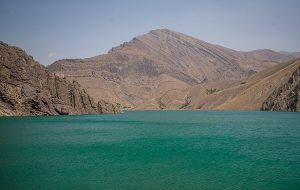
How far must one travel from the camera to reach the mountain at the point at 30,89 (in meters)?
150

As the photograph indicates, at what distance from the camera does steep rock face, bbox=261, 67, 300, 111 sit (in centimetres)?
17775

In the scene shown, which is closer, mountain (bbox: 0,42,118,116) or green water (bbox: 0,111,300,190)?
green water (bbox: 0,111,300,190)

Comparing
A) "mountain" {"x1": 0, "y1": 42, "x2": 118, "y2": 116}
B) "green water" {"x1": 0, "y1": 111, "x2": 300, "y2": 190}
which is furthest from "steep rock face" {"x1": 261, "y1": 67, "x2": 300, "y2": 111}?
"green water" {"x1": 0, "y1": 111, "x2": 300, "y2": 190}

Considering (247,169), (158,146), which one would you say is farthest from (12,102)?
(247,169)

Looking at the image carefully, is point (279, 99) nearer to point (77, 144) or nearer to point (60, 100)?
point (60, 100)

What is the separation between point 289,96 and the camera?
604 feet

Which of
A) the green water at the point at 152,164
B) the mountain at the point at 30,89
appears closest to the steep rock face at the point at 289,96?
the mountain at the point at 30,89

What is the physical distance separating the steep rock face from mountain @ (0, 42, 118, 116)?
336ft

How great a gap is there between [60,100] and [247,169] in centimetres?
14511

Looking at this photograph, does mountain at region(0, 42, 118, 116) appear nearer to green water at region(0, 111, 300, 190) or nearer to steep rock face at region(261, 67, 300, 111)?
green water at region(0, 111, 300, 190)

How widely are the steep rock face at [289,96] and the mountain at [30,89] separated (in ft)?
336

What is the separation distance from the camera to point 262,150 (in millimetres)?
51969

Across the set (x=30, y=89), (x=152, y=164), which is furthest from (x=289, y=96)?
(x=152, y=164)

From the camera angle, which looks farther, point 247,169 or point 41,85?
point 41,85
